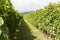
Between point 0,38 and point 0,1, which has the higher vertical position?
point 0,1

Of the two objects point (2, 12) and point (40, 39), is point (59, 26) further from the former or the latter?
point (2, 12)

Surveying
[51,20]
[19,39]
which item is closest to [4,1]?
[19,39]

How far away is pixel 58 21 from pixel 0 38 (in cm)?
866

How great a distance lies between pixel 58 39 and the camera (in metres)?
13.1

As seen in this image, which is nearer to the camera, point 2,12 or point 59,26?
point 2,12

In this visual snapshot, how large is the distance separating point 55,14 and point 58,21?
1578 mm

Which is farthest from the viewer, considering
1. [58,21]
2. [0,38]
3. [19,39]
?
[19,39]

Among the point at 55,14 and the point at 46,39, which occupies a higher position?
the point at 55,14

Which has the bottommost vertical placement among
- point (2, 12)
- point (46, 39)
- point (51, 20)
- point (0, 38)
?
point (46, 39)

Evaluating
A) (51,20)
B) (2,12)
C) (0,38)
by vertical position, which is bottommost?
(51,20)

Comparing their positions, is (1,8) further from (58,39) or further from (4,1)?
(58,39)

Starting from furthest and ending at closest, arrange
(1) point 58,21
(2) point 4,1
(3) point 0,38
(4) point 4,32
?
(1) point 58,21 → (2) point 4,1 → (4) point 4,32 → (3) point 0,38

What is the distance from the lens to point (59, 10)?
1583 centimetres

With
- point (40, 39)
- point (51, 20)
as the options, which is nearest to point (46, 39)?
point (40, 39)
